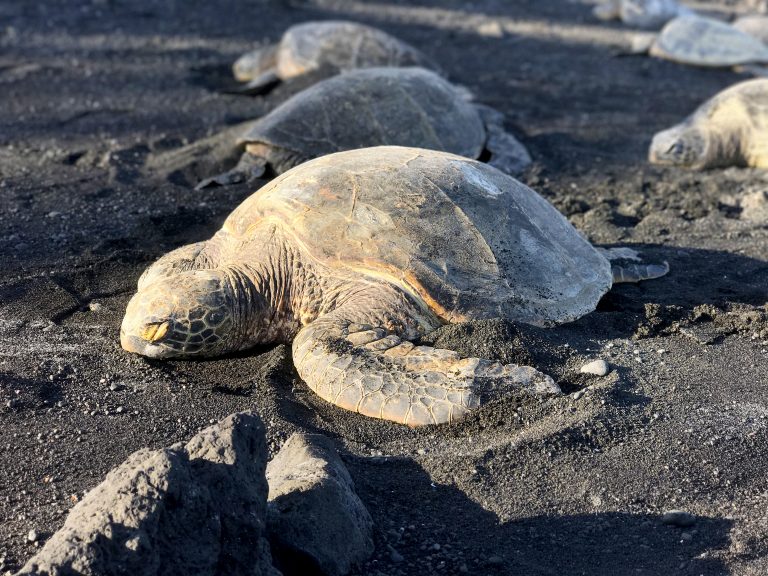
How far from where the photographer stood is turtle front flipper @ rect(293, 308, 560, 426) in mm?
3225

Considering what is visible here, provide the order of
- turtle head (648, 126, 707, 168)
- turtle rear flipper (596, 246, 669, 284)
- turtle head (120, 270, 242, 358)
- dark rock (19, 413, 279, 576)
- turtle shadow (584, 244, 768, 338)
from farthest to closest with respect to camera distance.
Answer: turtle head (648, 126, 707, 168)
turtle rear flipper (596, 246, 669, 284)
turtle shadow (584, 244, 768, 338)
turtle head (120, 270, 242, 358)
dark rock (19, 413, 279, 576)

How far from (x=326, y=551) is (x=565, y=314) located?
194 cm

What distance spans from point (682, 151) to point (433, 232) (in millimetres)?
3682

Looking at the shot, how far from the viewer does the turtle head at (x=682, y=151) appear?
22.0ft

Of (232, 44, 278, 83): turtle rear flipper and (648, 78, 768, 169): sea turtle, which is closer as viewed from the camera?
(648, 78, 768, 169): sea turtle

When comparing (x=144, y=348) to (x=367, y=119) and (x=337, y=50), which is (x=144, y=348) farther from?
(x=337, y=50)

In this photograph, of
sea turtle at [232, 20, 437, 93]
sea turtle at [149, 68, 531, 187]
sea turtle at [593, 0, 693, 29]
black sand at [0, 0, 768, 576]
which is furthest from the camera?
sea turtle at [593, 0, 693, 29]

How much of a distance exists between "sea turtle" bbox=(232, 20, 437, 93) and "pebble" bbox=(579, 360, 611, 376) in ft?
17.6

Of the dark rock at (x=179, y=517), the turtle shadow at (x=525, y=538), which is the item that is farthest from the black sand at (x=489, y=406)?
the dark rock at (x=179, y=517)

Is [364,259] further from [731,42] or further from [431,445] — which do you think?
[731,42]

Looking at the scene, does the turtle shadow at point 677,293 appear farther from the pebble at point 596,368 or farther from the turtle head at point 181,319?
the turtle head at point 181,319

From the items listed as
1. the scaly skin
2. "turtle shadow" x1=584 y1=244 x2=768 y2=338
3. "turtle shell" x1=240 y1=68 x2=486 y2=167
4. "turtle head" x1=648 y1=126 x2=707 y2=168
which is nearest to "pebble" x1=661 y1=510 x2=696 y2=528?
the scaly skin

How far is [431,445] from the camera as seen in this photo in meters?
3.11

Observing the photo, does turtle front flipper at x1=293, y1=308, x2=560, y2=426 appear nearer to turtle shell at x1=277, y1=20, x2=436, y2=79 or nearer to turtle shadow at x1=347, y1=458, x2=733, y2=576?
turtle shadow at x1=347, y1=458, x2=733, y2=576
